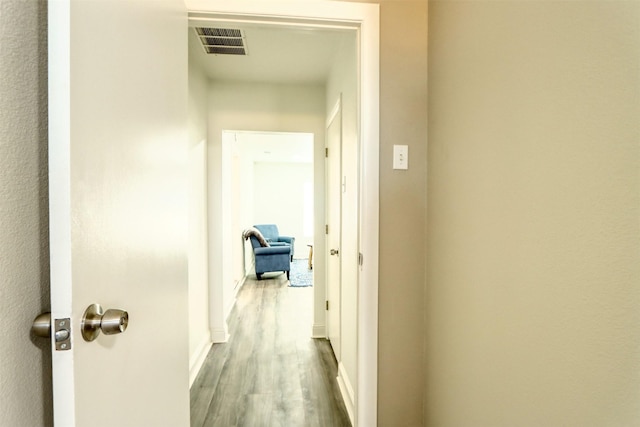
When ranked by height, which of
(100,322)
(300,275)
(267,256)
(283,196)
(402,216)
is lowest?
(300,275)

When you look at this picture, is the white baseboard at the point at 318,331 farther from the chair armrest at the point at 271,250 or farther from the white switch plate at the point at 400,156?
the chair armrest at the point at 271,250

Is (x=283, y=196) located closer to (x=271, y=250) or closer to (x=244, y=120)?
(x=271, y=250)

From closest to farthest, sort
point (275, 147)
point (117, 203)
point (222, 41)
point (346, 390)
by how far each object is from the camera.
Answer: point (117, 203)
point (346, 390)
point (222, 41)
point (275, 147)

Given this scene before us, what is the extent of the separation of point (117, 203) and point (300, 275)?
4997 mm

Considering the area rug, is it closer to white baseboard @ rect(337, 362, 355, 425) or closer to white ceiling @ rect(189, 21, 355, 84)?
white baseboard @ rect(337, 362, 355, 425)

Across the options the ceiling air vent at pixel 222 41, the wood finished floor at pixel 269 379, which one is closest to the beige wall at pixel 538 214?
the wood finished floor at pixel 269 379

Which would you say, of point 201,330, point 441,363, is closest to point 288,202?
point 201,330

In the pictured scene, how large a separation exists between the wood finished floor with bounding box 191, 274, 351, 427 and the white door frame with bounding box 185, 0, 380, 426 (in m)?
0.67

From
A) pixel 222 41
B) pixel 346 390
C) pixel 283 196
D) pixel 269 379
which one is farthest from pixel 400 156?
pixel 283 196

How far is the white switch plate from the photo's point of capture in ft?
4.34

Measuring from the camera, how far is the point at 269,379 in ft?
7.11

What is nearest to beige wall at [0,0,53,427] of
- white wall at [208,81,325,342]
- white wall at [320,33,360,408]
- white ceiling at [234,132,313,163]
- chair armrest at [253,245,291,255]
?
white wall at [320,33,360,408]

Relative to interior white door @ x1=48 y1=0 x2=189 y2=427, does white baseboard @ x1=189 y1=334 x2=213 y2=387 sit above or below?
below

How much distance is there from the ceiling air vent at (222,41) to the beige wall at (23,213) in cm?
158
